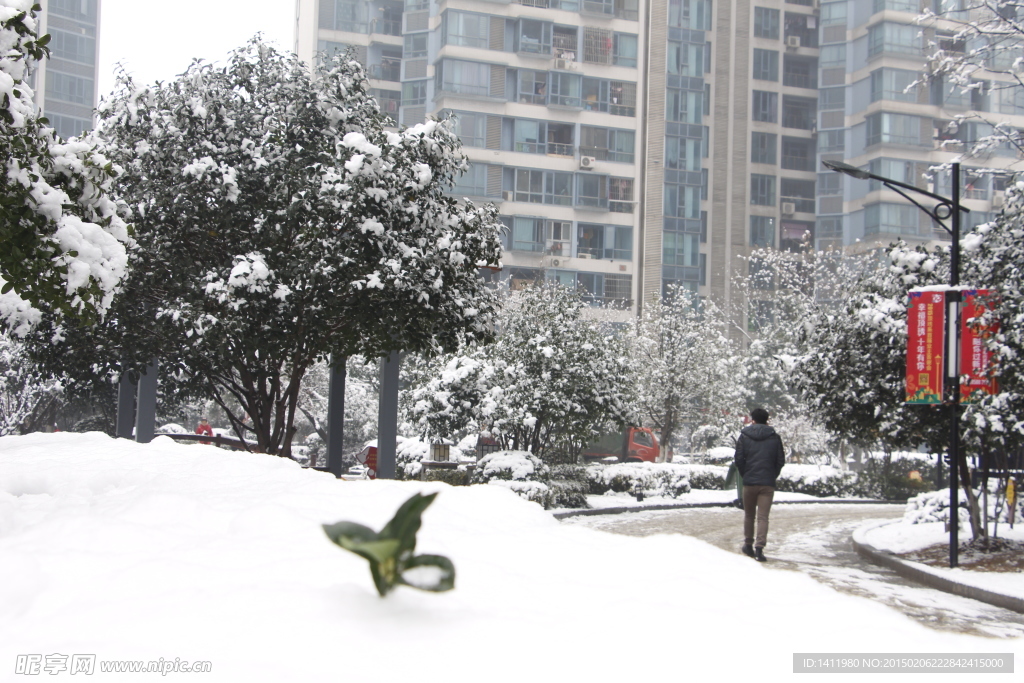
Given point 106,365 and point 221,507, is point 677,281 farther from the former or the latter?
point 221,507

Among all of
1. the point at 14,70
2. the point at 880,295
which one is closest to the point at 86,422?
the point at 880,295

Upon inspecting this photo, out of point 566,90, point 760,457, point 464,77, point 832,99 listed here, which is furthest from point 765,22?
point 760,457

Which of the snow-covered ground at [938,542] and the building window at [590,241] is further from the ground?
the building window at [590,241]

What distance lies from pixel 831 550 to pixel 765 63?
5891cm

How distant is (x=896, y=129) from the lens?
200 feet

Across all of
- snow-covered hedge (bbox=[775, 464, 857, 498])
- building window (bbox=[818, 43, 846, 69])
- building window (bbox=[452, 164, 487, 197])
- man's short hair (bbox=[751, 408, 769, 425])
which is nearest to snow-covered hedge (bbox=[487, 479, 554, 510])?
man's short hair (bbox=[751, 408, 769, 425])

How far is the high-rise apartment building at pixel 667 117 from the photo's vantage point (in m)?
57.8

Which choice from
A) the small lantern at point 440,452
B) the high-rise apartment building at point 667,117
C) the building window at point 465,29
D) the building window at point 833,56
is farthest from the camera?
the building window at point 833,56

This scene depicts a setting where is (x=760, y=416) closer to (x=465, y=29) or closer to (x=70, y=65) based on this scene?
(x=465, y=29)

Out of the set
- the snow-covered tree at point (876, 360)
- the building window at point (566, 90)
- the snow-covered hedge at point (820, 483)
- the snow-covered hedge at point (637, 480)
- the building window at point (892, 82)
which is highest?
the building window at point (892, 82)

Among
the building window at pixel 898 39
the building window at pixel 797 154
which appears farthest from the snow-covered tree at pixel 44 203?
the building window at pixel 797 154

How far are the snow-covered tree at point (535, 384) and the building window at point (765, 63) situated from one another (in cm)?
5041

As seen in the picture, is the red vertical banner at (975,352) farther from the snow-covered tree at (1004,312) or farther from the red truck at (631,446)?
the red truck at (631,446)

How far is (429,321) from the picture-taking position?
45.4 feet
